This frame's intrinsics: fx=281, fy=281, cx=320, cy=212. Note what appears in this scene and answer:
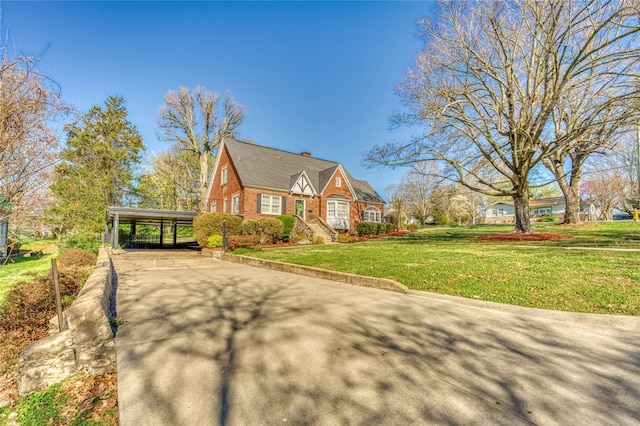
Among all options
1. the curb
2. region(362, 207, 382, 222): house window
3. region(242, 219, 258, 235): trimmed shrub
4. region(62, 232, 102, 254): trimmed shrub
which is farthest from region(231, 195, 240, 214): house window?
region(362, 207, 382, 222): house window

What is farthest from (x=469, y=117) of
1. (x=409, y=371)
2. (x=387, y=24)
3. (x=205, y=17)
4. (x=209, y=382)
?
(x=209, y=382)

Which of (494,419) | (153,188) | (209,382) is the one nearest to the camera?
(494,419)

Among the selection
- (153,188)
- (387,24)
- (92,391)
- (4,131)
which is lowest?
(92,391)

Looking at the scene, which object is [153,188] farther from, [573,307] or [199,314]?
[573,307]

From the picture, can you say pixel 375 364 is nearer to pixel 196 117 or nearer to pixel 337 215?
pixel 337 215

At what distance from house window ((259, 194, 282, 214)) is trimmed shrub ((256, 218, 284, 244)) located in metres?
3.85

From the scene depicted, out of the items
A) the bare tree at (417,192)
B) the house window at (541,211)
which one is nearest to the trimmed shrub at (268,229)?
the bare tree at (417,192)

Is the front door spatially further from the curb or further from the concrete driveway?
the concrete driveway

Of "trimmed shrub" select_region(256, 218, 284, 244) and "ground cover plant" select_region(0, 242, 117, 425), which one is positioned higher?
"trimmed shrub" select_region(256, 218, 284, 244)

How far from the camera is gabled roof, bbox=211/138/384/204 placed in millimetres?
21806

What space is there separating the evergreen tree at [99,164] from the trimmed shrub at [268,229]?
16.0m

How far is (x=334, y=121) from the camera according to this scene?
29.0 meters

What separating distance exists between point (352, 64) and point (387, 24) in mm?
5668

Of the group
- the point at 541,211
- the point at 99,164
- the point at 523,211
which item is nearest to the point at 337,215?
the point at 523,211
